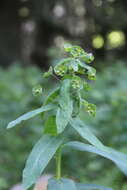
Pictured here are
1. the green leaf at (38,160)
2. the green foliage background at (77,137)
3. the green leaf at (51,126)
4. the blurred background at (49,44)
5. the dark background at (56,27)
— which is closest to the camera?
the green leaf at (38,160)

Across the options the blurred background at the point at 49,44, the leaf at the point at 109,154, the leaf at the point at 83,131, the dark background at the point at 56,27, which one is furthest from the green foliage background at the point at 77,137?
the dark background at the point at 56,27

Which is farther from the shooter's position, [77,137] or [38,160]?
[77,137]

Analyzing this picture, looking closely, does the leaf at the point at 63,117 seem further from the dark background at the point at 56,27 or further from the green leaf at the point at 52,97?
the dark background at the point at 56,27

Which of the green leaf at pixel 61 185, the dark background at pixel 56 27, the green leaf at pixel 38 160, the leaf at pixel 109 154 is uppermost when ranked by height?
the green leaf at pixel 38 160

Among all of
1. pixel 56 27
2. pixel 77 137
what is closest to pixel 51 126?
pixel 77 137

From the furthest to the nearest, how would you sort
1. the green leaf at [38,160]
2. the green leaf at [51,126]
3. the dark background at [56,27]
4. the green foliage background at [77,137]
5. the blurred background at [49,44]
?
the dark background at [56,27], the blurred background at [49,44], the green foliage background at [77,137], the green leaf at [51,126], the green leaf at [38,160]

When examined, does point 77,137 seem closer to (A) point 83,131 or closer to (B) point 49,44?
(A) point 83,131

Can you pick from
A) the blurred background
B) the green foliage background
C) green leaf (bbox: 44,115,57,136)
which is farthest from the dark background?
green leaf (bbox: 44,115,57,136)

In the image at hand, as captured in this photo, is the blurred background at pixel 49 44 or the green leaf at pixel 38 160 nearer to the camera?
the green leaf at pixel 38 160
